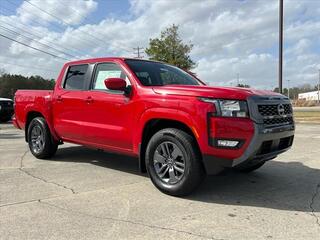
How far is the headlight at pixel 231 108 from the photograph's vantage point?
4961mm

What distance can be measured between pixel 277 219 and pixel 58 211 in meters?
2.42

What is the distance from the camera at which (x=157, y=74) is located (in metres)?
6.46

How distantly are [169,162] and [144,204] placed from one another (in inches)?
28.1

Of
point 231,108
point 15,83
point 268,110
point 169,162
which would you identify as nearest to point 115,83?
point 169,162

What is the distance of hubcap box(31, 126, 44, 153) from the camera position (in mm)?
8102

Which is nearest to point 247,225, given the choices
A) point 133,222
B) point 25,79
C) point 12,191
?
point 133,222

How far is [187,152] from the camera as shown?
5211 mm

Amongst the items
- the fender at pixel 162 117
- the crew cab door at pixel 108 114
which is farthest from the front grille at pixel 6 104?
the fender at pixel 162 117

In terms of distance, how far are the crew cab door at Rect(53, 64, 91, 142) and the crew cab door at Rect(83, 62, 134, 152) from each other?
177mm

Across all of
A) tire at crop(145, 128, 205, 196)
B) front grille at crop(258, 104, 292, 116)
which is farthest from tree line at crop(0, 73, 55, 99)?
front grille at crop(258, 104, 292, 116)

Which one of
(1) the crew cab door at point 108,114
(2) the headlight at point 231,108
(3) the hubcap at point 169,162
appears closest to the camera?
(2) the headlight at point 231,108

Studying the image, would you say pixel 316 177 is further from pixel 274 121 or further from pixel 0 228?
pixel 0 228

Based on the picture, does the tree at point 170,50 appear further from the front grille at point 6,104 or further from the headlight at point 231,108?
the headlight at point 231,108

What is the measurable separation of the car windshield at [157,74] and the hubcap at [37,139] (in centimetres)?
270
